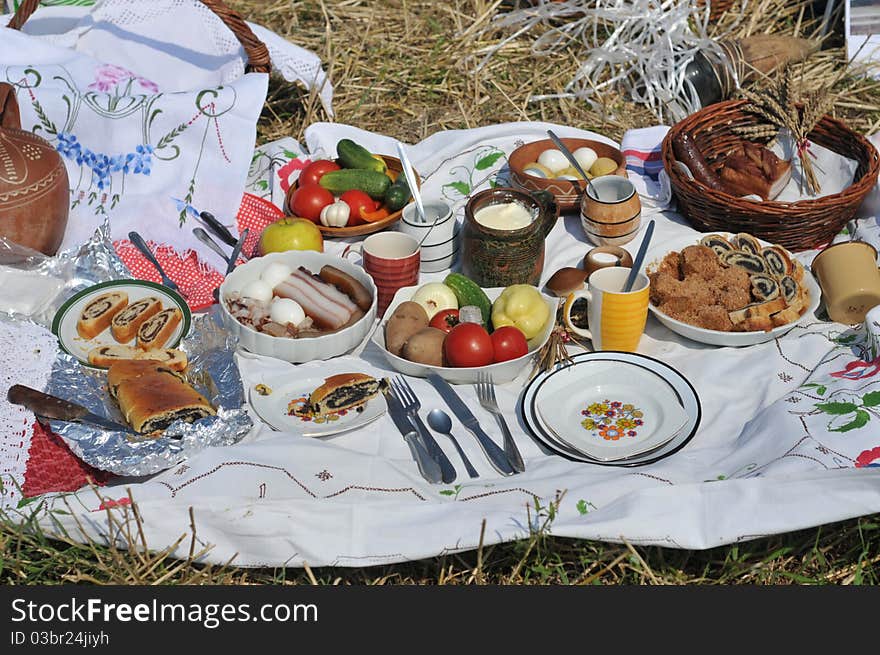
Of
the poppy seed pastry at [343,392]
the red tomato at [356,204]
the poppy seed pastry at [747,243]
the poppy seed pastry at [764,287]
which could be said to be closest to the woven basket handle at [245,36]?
the red tomato at [356,204]

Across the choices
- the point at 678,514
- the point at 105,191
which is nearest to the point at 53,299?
the point at 105,191

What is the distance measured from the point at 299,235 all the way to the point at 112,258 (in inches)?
23.8

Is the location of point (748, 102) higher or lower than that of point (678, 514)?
higher

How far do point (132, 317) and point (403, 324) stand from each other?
79cm

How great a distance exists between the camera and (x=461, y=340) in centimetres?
245

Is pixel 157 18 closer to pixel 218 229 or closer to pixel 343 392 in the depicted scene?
pixel 218 229

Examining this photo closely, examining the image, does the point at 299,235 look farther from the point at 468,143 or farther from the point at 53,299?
the point at 468,143

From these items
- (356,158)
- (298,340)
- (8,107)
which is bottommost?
(298,340)

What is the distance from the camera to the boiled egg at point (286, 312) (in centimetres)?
261

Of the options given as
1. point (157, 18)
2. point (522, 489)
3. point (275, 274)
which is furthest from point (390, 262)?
point (157, 18)

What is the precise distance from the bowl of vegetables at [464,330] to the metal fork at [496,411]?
29 mm

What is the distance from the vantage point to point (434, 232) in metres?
2.97

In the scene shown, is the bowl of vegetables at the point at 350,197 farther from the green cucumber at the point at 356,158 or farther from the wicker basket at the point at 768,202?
the wicker basket at the point at 768,202

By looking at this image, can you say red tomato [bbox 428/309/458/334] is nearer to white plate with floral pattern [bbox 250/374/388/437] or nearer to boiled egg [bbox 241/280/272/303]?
white plate with floral pattern [bbox 250/374/388/437]
